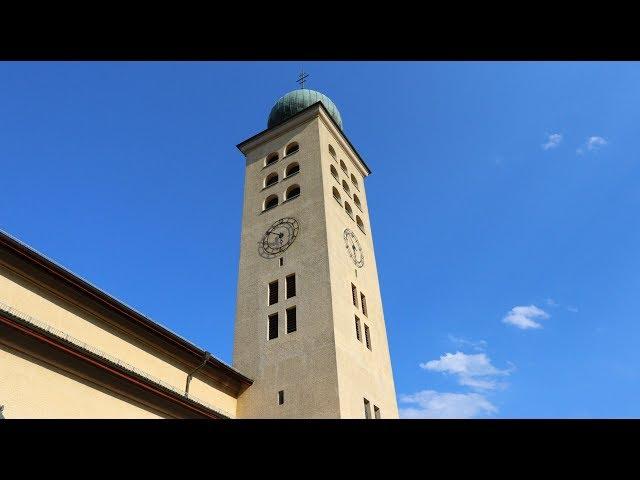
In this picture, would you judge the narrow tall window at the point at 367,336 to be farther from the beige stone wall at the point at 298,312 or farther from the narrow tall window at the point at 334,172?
the narrow tall window at the point at 334,172

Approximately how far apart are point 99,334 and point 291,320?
29.4ft

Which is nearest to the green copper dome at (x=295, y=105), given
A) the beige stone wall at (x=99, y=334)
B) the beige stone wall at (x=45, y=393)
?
the beige stone wall at (x=99, y=334)

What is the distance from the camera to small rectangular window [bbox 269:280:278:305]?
84.0 feet

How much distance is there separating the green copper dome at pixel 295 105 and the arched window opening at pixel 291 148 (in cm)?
236

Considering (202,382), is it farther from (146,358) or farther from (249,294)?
(249,294)

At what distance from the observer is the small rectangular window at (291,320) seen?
2400 cm

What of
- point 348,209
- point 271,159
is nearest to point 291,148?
point 271,159

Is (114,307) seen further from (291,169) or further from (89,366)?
(291,169)

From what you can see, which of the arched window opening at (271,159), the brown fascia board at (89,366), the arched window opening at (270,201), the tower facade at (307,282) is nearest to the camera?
the brown fascia board at (89,366)

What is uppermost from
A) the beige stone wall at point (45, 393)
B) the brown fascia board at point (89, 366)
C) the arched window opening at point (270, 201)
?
the arched window opening at point (270, 201)

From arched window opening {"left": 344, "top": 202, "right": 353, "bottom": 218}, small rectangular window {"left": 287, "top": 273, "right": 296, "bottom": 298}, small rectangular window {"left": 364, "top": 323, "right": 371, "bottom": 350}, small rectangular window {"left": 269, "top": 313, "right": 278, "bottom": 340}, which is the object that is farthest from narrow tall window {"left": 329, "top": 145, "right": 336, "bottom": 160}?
small rectangular window {"left": 269, "top": 313, "right": 278, "bottom": 340}

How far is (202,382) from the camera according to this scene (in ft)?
71.2

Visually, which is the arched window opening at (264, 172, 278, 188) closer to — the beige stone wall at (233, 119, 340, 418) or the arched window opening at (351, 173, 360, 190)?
the beige stone wall at (233, 119, 340, 418)
